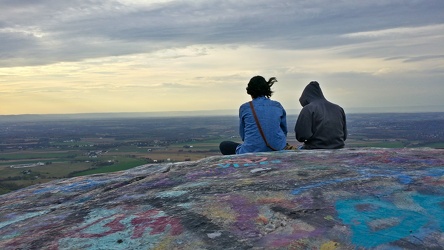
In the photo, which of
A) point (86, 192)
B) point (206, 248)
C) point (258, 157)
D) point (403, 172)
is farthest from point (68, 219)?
point (403, 172)

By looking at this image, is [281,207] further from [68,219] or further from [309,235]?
[68,219]

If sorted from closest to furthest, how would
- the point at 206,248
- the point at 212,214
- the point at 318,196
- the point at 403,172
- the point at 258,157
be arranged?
the point at 206,248 → the point at 212,214 → the point at 318,196 → the point at 403,172 → the point at 258,157

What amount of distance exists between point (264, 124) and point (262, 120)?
7 centimetres

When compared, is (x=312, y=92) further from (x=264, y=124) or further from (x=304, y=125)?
(x=264, y=124)

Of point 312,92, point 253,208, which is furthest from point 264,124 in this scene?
point 253,208

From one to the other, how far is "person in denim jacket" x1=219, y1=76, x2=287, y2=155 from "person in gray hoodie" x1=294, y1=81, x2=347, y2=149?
1.16ft

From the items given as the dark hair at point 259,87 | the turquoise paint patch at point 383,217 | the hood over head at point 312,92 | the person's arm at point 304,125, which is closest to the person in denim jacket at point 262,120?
the dark hair at point 259,87

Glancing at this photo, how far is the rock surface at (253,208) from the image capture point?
3.18m

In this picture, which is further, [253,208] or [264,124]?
[264,124]

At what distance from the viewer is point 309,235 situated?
3.15 meters

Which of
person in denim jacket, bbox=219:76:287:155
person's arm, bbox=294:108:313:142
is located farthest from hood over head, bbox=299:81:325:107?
person in denim jacket, bbox=219:76:287:155

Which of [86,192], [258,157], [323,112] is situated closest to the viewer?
[86,192]

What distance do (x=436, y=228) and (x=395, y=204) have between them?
529 millimetres

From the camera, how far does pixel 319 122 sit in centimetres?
667
